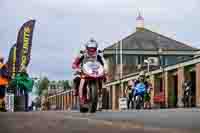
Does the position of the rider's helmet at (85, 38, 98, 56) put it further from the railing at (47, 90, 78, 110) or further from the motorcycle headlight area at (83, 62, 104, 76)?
the railing at (47, 90, 78, 110)

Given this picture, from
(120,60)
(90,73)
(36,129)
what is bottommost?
(36,129)

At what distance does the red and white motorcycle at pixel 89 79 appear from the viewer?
13.7 meters

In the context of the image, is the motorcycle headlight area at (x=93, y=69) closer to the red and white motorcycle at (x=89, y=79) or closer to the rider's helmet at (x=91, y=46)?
the red and white motorcycle at (x=89, y=79)

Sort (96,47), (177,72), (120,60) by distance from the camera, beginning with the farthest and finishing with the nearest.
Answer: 1. (120,60)
2. (177,72)
3. (96,47)

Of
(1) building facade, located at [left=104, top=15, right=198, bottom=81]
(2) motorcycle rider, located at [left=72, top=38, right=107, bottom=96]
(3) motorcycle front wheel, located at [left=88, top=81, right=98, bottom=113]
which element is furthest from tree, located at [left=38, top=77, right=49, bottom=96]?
(3) motorcycle front wheel, located at [left=88, top=81, right=98, bottom=113]

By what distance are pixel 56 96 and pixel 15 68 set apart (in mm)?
73209

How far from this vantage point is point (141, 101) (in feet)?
83.4

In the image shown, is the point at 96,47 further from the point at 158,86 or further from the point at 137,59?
the point at 137,59

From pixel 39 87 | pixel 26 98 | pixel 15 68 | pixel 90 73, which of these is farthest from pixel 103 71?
pixel 39 87

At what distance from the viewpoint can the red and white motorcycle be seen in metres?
13.7

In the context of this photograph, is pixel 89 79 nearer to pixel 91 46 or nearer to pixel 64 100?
pixel 91 46

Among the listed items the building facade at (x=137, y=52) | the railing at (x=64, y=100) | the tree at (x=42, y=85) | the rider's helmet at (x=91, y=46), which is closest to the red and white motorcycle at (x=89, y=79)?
the rider's helmet at (x=91, y=46)

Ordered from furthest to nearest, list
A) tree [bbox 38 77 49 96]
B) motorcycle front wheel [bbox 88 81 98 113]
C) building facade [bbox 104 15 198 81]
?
tree [bbox 38 77 49 96] → building facade [bbox 104 15 198 81] → motorcycle front wheel [bbox 88 81 98 113]

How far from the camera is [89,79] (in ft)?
45.1
